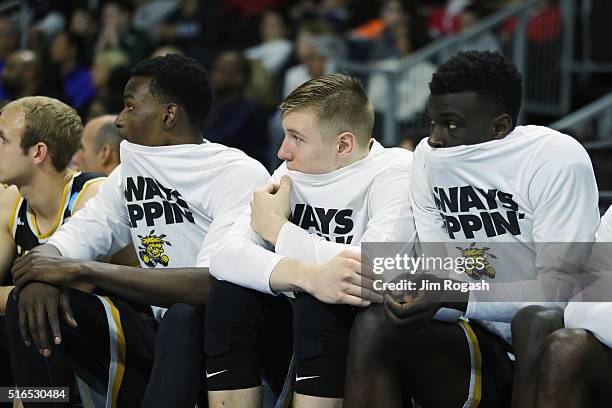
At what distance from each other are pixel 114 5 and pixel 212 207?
6487mm

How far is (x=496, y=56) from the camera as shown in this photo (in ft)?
9.78

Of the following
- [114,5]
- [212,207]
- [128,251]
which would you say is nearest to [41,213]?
[128,251]

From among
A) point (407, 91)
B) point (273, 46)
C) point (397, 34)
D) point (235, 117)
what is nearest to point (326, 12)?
point (273, 46)

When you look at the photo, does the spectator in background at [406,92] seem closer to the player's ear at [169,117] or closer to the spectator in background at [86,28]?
the spectator in background at [86,28]

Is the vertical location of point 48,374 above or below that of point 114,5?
below

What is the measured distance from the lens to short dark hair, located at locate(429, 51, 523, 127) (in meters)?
2.92

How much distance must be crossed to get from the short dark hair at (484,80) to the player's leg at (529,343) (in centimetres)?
66

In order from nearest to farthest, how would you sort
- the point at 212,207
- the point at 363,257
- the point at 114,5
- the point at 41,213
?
the point at 363,257, the point at 212,207, the point at 41,213, the point at 114,5

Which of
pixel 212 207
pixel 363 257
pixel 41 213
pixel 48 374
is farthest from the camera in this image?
pixel 41 213

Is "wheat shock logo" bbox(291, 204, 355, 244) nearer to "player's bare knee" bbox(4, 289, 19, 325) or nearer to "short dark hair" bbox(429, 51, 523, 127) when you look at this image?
"short dark hair" bbox(429, 51, 523, 127)

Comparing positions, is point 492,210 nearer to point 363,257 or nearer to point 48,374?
point 363,257

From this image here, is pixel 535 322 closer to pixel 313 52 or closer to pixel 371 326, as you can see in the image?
pixel 371 326

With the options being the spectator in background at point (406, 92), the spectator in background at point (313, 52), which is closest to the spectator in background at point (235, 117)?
the spectator in background at point (313, 52)

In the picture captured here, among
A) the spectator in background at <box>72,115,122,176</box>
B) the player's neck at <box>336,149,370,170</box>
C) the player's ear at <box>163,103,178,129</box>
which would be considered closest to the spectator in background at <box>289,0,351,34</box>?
the spectator in background at <box>72,115,122,176</box>
